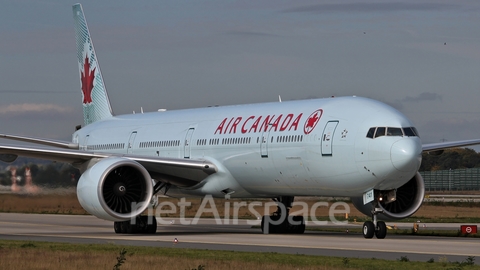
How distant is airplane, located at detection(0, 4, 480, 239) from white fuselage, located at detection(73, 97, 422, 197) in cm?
3

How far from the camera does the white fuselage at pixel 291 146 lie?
2420cm

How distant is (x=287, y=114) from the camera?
2766 centimetres

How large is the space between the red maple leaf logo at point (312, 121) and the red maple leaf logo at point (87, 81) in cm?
1606

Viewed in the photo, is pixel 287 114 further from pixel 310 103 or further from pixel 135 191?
pixel 135 191

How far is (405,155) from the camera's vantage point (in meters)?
23.6

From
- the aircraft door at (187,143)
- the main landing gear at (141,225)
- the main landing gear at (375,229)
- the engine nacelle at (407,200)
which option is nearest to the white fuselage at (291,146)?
the aircraft door at (187,143)

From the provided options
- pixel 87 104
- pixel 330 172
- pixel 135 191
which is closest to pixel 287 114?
pixel 330 172

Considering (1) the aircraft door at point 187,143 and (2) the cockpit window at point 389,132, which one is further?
(1) the aircraft door at point 187,143

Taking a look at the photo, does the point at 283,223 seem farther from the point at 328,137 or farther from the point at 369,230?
the point at 369,230

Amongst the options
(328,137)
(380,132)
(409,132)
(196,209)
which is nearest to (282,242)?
(328,137)

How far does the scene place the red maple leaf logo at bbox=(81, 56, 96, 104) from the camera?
1585 inches

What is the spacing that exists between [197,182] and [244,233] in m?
2.31

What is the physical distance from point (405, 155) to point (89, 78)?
20.1 meters

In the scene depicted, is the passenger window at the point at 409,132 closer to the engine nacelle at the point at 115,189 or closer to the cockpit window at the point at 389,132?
the cockpit window at the point at 389,132
